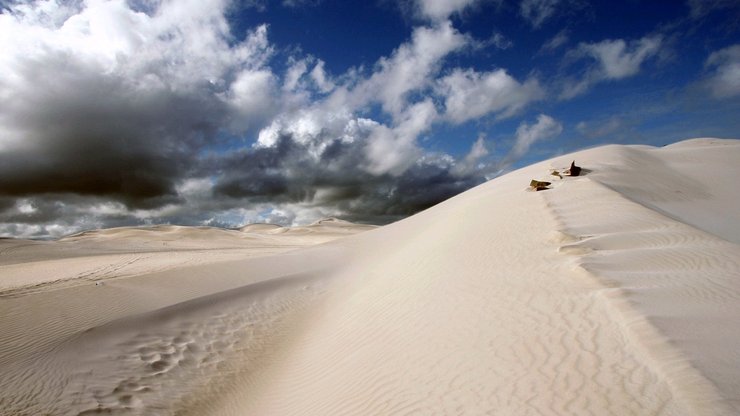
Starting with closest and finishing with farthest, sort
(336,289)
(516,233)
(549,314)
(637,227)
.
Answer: (549,314), (637,227), (516,233), (336,289)

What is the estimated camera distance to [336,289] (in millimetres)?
12133

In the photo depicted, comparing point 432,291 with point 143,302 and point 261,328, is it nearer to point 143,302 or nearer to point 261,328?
point 261,328

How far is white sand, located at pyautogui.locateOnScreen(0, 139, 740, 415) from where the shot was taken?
12.9 ft

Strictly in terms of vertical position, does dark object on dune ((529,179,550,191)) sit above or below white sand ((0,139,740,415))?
above

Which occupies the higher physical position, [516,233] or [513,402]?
[516,233]

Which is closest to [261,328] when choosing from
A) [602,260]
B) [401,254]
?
[401,254]

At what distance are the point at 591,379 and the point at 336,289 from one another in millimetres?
9038

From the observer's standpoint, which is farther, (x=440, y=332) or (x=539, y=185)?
(x=539, y=185)

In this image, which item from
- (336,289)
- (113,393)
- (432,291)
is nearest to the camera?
(113,393)

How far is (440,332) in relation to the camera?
235 inches

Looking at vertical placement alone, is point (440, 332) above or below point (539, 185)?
below

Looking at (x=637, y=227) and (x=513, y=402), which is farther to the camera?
(x=637, y=227)

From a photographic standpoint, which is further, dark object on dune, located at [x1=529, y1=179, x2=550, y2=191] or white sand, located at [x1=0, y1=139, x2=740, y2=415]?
dark object on dune, located at [x1=529, y1=179, x2=550, y2=191]

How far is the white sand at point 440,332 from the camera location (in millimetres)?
3918
